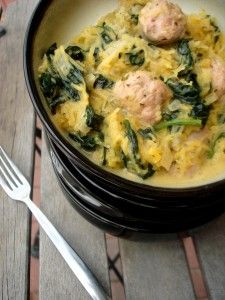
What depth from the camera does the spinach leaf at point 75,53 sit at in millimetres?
1061

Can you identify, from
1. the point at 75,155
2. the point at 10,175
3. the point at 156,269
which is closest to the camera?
the point at 75,155

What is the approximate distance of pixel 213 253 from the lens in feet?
3.54

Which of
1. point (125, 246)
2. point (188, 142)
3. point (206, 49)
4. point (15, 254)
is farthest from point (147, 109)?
point (15, 254)

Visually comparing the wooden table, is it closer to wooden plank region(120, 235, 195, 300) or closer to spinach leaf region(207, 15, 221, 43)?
wooden plank region(120, 235, 195, 300)

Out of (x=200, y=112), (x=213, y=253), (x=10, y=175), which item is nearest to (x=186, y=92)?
(x=200, y=112)

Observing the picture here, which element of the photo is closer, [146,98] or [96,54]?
[146,98]

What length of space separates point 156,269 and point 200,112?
1.29 feet

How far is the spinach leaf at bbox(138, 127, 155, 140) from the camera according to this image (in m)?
0.93

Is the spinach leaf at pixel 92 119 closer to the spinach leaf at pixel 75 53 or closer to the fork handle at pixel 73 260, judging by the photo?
the spinach leaf at pixel 75 53

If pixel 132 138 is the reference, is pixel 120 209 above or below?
below

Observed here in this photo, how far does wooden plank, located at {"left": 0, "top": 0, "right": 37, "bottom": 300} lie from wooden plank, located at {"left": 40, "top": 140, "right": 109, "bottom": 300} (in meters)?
0.05

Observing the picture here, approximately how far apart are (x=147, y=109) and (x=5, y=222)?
468mm

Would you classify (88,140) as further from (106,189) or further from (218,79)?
(218,79)

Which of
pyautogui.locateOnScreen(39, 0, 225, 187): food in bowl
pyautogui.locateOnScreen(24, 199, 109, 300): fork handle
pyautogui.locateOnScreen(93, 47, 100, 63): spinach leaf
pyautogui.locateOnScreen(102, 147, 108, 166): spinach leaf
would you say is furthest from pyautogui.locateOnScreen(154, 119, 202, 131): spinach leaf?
pyautogui.locateOnScreen(24, 199, 109, 300): fork handle
